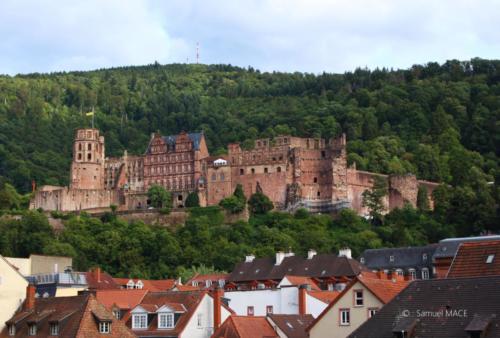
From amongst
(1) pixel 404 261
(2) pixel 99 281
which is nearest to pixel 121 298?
(2) pixel 99 281

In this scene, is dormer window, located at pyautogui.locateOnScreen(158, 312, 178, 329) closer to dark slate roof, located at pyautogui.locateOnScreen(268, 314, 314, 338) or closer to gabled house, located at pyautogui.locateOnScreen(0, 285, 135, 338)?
gabled house, located at pyautogui.locateOnScreen(0, 285, 135, 338)

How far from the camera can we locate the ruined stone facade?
142m

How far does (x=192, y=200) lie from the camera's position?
14438 cm

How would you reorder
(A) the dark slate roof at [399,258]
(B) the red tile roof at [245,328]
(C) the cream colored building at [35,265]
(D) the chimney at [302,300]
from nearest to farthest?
1. (B) the red tile roof at [245,328]
2. (D) the chimney at [302,300]
3. (C) the cream colored building at [35,265]
4. (A) the dark slate roof at [399,258]

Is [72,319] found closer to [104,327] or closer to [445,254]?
[104,327]

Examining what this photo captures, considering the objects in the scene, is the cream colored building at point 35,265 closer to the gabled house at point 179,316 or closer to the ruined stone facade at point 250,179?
the gabled house at point 179,316

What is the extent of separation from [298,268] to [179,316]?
108 ft

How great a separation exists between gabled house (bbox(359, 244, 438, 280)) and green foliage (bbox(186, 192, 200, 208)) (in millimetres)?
52697

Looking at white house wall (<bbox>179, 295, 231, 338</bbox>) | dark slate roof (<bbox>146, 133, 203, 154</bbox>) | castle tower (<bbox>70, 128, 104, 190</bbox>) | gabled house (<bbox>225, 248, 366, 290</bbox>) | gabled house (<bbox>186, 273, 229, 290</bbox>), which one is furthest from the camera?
castle tower (<bbox>70, 128, 104, 190</bbox>)

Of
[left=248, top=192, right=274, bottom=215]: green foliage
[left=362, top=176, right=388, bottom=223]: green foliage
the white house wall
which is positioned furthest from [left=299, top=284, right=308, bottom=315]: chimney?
[left=248, top=192, right=274, bottom=215]: green foliage

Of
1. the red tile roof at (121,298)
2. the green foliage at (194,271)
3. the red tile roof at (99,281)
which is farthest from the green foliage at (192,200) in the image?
the red tile roof at (121,298)

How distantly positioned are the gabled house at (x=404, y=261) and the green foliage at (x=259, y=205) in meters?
46.4

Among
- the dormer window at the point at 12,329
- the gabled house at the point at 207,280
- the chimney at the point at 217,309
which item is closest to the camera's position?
the dormer window at the point at 12,329

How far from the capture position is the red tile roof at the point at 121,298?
57062 mm
